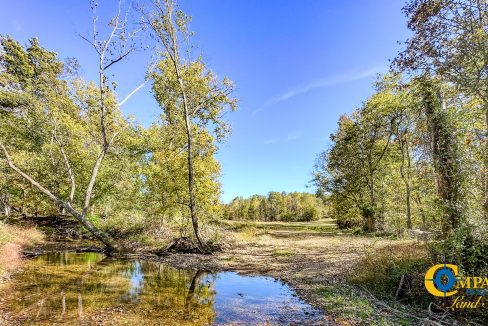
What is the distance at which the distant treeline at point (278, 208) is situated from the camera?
220 feet

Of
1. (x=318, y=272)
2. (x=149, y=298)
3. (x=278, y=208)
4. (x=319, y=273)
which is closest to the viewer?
(x=149, y=298)

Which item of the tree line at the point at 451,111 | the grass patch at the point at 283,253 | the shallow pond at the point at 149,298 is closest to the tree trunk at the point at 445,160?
the tree line at the point at 451,111

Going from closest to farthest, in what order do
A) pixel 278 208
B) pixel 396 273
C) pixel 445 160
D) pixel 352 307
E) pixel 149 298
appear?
1. pixel 352 307
2. pixel 396 273
3. pixel 149 298
4. pixel 445 160
5. pixel 278 208

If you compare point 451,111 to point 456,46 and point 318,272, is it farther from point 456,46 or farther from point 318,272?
point 318,272

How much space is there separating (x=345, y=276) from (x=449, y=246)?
3571 mm

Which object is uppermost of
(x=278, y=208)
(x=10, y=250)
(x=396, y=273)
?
(x=278, y=208)

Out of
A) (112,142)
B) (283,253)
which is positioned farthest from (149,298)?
(112,142)

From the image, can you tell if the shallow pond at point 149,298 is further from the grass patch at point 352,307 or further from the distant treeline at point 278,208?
the distant treeline at point 278,208

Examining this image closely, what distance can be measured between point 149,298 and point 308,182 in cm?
2511

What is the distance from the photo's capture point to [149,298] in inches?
309

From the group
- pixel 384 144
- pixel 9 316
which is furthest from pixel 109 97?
pixel 384 144

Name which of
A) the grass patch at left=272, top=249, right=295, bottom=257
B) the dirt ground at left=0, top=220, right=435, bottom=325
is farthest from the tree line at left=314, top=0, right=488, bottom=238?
the grass patch at left=272, top=249, right=295, bottom=257

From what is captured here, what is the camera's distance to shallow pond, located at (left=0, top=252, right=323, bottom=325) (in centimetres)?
632

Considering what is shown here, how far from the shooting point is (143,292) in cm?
849
